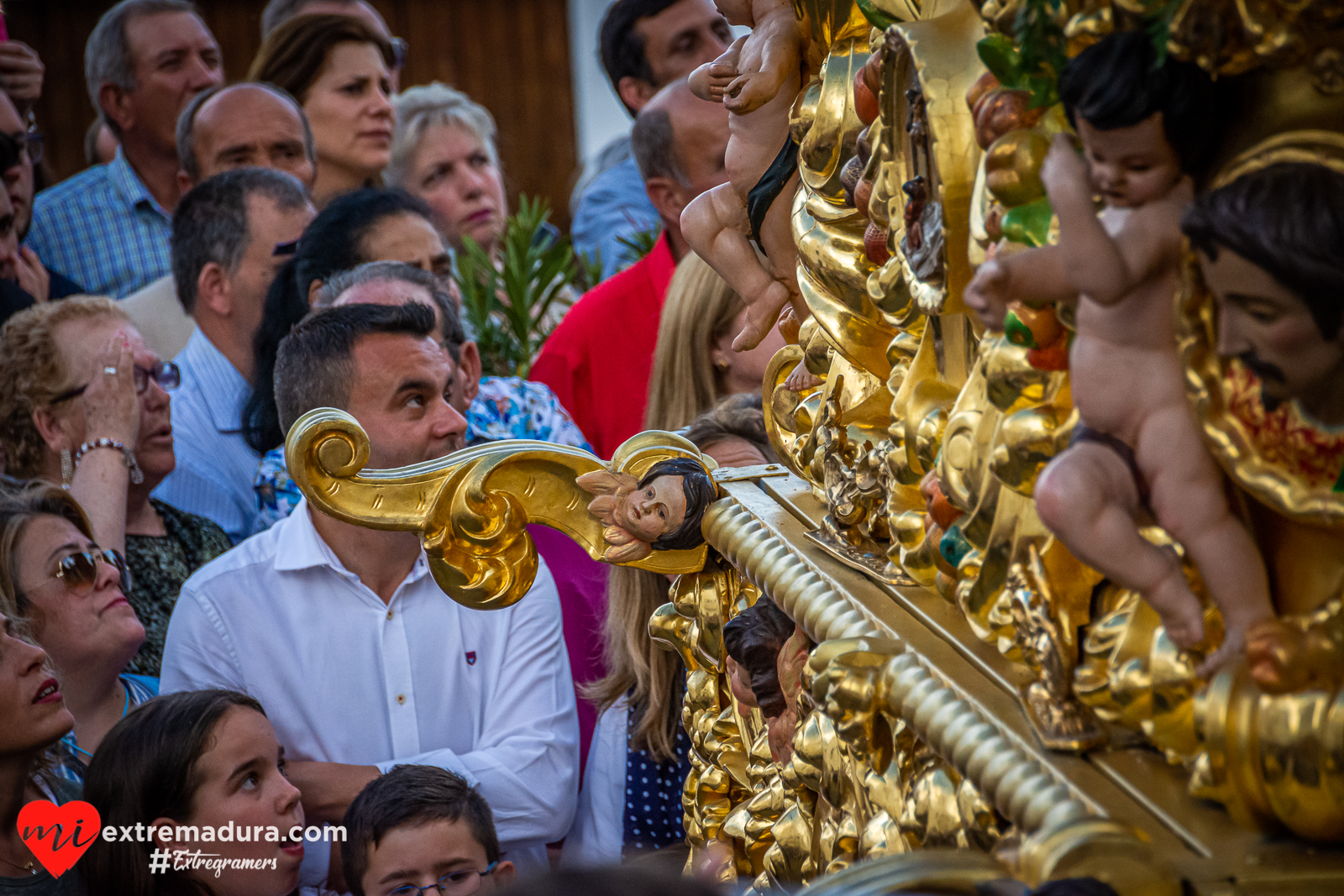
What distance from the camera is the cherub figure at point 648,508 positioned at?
4.03 ft

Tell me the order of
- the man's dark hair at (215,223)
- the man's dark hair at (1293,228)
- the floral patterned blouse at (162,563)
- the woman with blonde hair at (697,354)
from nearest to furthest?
1. the man's dark hair at (1293,228)
2. the floral patterned blouse at (162,563)
3. the woman with blonde hair at (697,354)
4. the man's dark hair at (215,223)

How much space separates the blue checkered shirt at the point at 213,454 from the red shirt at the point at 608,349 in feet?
2.23

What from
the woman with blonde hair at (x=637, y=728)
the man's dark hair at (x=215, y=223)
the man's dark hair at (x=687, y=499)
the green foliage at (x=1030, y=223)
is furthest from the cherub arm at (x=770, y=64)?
the man's dark hair at (x=215, y=223)

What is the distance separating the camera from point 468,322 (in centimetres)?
362

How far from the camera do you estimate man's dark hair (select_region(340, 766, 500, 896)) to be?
6.07 ft

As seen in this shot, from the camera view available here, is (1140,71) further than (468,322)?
No

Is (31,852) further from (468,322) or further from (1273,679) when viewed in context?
(468,322)

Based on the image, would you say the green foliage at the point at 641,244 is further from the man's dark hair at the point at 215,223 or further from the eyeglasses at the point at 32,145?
the eyeglasses at the point at 32,145

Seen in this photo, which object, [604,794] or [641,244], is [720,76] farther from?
[641,244]

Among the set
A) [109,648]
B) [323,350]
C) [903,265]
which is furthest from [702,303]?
[903,265]

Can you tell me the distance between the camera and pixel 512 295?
355 cm

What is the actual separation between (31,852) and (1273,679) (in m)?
1.65

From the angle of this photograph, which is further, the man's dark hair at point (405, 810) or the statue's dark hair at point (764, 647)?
the man's dark hair at point (405, 810)

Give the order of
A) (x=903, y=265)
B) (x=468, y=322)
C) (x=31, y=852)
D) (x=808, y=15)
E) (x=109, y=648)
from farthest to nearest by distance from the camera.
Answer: (x=468, y=322), (x=109, y=648), (x=31, y=852), (x=808, y=15), (x=903, y=265)
